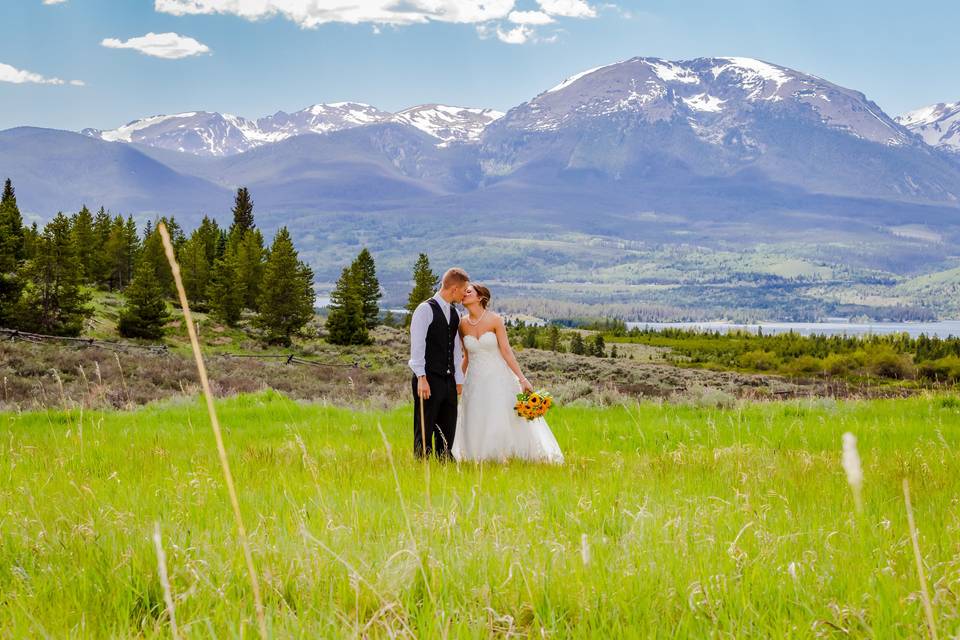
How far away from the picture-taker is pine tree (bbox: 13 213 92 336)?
55562mm

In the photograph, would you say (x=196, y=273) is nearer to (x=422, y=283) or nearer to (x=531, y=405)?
(x=422, y=283)

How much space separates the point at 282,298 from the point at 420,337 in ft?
217

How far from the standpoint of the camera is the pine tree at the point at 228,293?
7638cm

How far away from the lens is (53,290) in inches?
2274

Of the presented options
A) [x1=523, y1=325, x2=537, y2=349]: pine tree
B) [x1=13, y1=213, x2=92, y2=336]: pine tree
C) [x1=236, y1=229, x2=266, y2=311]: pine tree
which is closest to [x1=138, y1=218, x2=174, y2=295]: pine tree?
[x1=236, y1=229, x2=266, y2=311]: pine tree

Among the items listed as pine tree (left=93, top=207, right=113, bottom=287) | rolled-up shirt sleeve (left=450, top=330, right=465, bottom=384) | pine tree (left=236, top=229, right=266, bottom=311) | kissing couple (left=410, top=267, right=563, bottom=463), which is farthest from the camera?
pine tree (left=93, top=207, right=113, bottom=287)

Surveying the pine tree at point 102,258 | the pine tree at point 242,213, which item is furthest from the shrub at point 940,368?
the pine tree at point 102,258

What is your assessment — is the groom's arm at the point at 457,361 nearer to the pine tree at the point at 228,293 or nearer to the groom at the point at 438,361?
the groom at the point at 438,361

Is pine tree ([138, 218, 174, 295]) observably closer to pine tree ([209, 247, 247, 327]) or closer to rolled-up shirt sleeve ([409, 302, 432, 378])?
pine tree ([209, 247, 247, 327])

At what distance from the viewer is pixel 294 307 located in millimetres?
74438

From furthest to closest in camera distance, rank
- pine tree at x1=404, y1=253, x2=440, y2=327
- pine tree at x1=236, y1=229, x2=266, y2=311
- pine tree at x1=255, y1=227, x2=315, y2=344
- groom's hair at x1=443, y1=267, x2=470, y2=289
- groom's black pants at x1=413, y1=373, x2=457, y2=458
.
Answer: pine tree at x1=404, y1=253, x2=440, y2=327
pine tree at x1=236, y1=229, x2=266, y2=311
pine tree at x1=255, y1=227, x2=315, y2=344
groom's black pants at x1=413, y1=373, x2=457, y2=458
groom's hair at x1=443, y1=267, x2=470, y2=289

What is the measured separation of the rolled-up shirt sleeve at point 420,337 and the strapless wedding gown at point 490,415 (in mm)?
1217

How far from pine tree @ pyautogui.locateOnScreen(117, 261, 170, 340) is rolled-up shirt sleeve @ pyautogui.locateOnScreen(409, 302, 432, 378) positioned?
58.4m

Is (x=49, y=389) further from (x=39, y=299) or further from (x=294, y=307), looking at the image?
(x=294, y=307)
